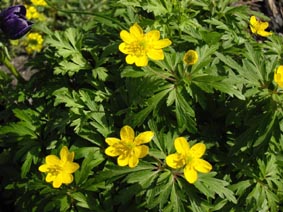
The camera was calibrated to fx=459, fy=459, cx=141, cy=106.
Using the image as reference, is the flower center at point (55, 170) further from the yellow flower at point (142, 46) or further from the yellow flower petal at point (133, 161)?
the yellow flower at point (142, 46)

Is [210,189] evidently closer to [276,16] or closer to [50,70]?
[50,70]

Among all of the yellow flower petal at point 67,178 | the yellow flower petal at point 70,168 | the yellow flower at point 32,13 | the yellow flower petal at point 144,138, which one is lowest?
the yellow flower at point 32,13

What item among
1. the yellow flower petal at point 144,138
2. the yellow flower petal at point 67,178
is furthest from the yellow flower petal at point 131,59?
the yellow flower petal at point 67,178

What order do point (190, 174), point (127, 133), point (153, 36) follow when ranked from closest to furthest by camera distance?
point (190, 174) < point (127, 133) < point (153, 36)

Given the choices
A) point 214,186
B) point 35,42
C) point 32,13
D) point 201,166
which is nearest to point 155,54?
point 201,166

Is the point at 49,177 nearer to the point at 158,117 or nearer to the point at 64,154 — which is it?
the point at 64,154

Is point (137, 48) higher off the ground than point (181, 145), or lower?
higher

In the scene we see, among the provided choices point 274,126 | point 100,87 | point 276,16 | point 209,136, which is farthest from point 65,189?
point 276,16

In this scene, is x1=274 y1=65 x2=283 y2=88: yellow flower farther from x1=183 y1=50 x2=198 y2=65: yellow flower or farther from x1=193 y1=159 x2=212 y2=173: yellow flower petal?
x1=193 y1=159 x2=212 y2=173: yellow flower petal
